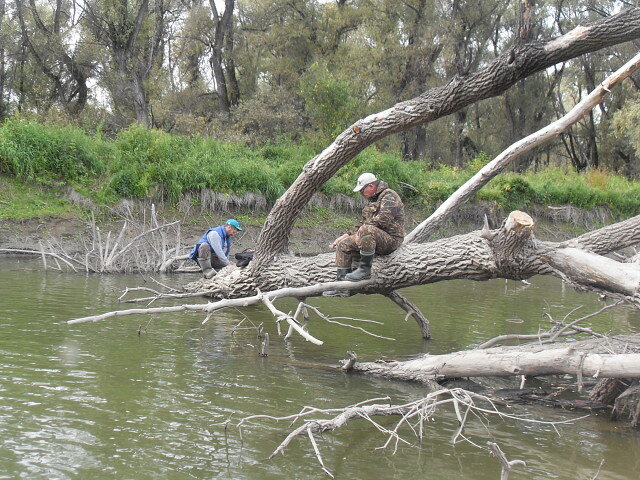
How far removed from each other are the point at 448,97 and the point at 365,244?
1.81 m

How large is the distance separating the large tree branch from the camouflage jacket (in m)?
0.74

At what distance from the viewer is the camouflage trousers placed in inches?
263

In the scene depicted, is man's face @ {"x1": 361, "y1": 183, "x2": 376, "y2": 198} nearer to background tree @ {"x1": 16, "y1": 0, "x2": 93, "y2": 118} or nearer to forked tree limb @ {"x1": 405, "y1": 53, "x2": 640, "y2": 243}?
forked tree limb @ {"x1": 405, "y1": 53, "x2": 640, "y2": 243}

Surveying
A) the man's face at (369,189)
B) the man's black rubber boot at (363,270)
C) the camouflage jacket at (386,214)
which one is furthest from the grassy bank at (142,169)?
the man's black rubber boot at (363,270)

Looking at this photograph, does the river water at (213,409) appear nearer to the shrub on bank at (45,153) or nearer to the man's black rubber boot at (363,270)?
the man's black rubber boot at (363,270)

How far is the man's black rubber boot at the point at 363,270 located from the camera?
671 centimetres

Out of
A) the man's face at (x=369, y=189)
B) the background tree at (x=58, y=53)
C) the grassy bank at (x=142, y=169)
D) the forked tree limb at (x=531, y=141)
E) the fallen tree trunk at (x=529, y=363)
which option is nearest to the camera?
the fallen tree trunk at (x=529, y=363)

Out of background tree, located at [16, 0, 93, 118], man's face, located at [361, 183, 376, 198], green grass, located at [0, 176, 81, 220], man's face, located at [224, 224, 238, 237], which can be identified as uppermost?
background tree, located at [16, 0, 93, 118]

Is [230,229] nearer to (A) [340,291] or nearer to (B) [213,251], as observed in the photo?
(B) [213,251]

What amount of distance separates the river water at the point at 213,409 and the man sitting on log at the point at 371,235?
43.3 inches

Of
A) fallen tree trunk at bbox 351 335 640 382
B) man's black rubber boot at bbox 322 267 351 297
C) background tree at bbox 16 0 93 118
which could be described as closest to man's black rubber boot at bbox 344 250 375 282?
man's black rubber boot at bbox 322 267 351 297

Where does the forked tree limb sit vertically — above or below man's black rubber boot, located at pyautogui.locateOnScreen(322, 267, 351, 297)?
above

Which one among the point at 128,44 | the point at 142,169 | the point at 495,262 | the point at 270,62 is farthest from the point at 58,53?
the point at 495,262

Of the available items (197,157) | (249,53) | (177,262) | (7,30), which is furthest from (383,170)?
(7,30)
